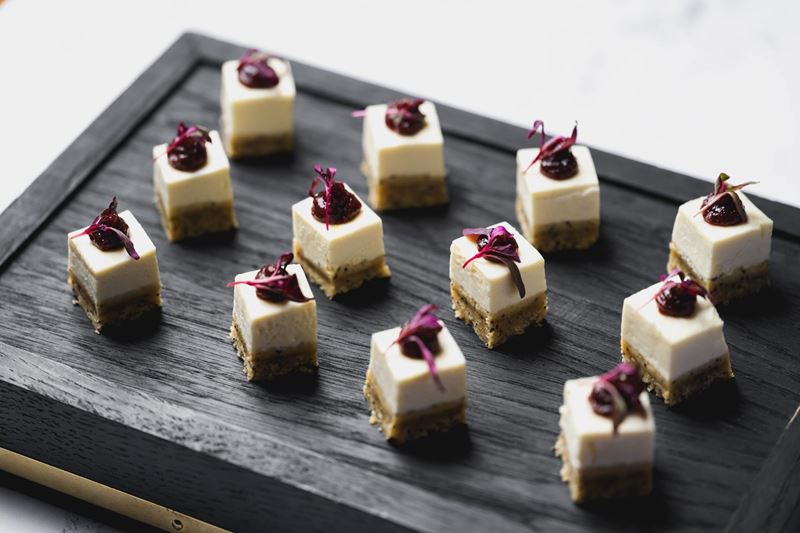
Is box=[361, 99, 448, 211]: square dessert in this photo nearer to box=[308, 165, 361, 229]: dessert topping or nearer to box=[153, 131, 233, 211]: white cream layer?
box=[308, 165, 361, 229]: dessert topping

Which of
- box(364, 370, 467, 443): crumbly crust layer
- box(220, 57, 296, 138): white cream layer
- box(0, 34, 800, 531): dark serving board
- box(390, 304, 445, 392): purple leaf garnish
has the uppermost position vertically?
box(390, 304, 445, 392): purple leaf garnish

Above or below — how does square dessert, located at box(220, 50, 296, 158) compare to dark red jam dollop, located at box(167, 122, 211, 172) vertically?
below

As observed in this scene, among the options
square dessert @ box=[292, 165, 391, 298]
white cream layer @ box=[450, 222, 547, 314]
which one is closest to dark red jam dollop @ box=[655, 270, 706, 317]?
white cream layer @ box=[450, 222, 547, 314]

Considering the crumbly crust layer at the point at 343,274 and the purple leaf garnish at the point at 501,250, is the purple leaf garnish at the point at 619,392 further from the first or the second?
the crumbly crust layer at the point at 343,274

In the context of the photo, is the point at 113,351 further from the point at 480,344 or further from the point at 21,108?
the point at 21,108

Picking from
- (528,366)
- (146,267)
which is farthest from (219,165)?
(528,366)

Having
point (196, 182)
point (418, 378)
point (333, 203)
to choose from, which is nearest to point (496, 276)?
point (418, 378)

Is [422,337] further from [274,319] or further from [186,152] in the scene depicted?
[186,152]
